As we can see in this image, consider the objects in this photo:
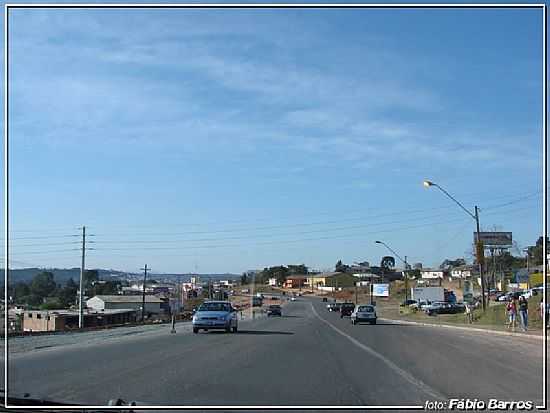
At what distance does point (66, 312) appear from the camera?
189 feet

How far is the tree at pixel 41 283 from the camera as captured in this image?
25789mm

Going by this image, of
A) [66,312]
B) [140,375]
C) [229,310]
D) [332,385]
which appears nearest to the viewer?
[332,385]

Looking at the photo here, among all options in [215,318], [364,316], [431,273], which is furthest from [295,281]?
[215,318]

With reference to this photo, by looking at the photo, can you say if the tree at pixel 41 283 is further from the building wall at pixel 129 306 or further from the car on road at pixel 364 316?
the building wall at pixel 129 306

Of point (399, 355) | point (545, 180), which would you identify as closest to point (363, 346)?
point (399, 355)

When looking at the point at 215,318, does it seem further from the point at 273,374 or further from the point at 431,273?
the point at 431,273

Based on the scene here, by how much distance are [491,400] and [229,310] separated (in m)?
26.2

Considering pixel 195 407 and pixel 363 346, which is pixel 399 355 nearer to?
pixel 363 346

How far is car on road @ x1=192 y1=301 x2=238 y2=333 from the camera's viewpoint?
35.4 meters

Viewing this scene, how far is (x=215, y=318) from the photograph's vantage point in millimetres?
35375

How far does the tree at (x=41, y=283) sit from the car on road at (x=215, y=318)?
7.62m

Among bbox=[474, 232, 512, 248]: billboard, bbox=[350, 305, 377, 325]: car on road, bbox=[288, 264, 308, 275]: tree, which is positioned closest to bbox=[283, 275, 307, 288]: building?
bbox=[288, 264, 308, 275]: tree

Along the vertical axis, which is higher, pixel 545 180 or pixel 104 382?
pixel 545 180

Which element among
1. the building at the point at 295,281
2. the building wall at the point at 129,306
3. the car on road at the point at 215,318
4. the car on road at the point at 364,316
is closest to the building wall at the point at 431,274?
the building at the point at 295,281
